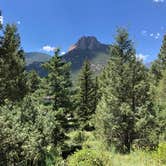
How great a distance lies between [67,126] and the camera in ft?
94.5

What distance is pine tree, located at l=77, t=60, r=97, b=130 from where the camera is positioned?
42.0 metres

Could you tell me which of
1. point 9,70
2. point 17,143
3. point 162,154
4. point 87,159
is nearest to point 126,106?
point 9,70

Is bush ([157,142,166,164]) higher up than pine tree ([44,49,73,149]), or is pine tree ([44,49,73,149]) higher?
pine tree ([44,49,73,149])

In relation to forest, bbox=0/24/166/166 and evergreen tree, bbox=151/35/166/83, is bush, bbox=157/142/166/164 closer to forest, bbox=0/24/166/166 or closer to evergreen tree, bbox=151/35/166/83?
forest, bbox=0/24/166/166

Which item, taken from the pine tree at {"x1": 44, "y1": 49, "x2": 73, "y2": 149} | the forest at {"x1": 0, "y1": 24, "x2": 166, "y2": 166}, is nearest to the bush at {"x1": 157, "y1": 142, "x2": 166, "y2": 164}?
the forest at {"x1": 0, "y1": 24, "x2": 166, "y2": 166}

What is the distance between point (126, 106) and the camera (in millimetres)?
20125

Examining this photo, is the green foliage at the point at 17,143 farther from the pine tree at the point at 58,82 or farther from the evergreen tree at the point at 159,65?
the evergreen tree at the point at 159,65

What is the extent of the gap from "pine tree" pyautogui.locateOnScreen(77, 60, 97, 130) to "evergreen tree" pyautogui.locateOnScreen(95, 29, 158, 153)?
20.7 m

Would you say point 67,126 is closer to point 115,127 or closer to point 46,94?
point 46,94

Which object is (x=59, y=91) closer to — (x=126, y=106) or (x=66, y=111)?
(x=66, y=111)

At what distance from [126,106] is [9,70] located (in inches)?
326

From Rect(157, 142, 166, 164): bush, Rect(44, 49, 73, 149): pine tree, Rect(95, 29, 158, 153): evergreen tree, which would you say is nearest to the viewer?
Rect(157, 142, 166, 164): bush

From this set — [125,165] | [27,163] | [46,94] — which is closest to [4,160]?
[27,163]

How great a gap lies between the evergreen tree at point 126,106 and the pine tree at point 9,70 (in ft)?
20.8
